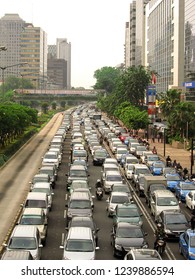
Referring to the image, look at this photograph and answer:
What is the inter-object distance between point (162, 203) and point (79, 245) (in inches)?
396

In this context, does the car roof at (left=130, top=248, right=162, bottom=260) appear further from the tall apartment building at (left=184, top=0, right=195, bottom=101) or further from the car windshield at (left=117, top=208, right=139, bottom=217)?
the tall apartment building at (left=184, top=0, right=195, bottom=101)

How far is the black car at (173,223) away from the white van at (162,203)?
2154mm

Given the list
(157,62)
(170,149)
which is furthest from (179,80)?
(170,149)

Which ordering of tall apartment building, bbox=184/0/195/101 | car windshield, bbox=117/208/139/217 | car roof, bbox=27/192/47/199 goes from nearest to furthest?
car windshield, bbox=117/208/139/217
car roof, bbox=27/192/47/199
tall apartment building, bbox=184/0/195/101

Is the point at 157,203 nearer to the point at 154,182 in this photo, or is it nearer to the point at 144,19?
the point at 154,182

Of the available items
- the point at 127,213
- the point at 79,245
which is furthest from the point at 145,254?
the point at 127,213

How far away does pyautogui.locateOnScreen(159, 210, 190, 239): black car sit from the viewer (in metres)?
26.5

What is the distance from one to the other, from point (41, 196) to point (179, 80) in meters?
88.8

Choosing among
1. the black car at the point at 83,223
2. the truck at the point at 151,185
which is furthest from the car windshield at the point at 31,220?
the truck at the point at 151,185

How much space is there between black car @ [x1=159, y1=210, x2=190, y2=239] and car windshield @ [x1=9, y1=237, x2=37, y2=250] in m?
6.98

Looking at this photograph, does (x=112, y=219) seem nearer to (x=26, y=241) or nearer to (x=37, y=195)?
(x=37, y=195)

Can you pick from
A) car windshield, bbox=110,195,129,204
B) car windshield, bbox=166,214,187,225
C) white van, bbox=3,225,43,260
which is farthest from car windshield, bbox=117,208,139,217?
white van, bbox=3,225,43,260
